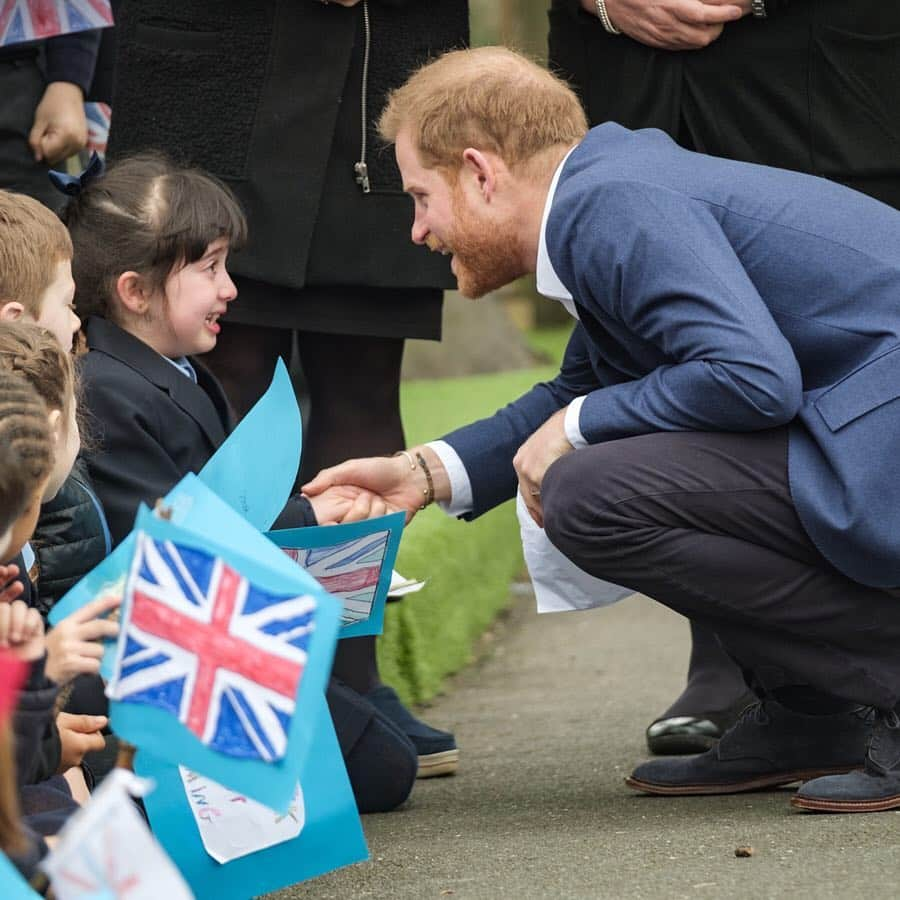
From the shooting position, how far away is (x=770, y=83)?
9.89 ft

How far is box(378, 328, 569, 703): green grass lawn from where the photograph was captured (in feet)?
13.1

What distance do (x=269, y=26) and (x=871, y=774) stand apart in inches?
64.3

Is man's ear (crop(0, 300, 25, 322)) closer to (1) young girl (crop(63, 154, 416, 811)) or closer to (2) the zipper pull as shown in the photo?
(1) young girl (crop(63, 154, 416, 811))

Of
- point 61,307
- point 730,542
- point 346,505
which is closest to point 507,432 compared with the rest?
point 346,505

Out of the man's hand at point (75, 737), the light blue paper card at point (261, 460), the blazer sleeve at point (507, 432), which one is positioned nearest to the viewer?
the man's hand at point (75, 737)

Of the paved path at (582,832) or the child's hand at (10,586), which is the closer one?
the child's hand at (10,586)

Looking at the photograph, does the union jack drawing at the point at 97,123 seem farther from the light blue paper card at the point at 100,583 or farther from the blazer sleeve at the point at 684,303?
the light blue paper card at the point at 100,583

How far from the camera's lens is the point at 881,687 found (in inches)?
100

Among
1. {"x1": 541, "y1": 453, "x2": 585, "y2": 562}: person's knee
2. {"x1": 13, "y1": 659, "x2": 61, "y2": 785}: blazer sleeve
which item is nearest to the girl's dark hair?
{"x1": 541, "y1": 453, "x2": 585, "y2": 562}: person's knee

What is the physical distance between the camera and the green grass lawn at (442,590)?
399 centimetres

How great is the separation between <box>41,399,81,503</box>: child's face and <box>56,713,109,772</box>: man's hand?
291 mm

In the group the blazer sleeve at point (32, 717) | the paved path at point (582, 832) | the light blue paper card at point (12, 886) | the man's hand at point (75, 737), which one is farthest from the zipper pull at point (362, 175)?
the light blue paper card at point (12, 886)

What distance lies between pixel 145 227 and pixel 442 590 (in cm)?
166

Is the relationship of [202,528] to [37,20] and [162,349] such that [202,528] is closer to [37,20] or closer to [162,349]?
[162,349]
